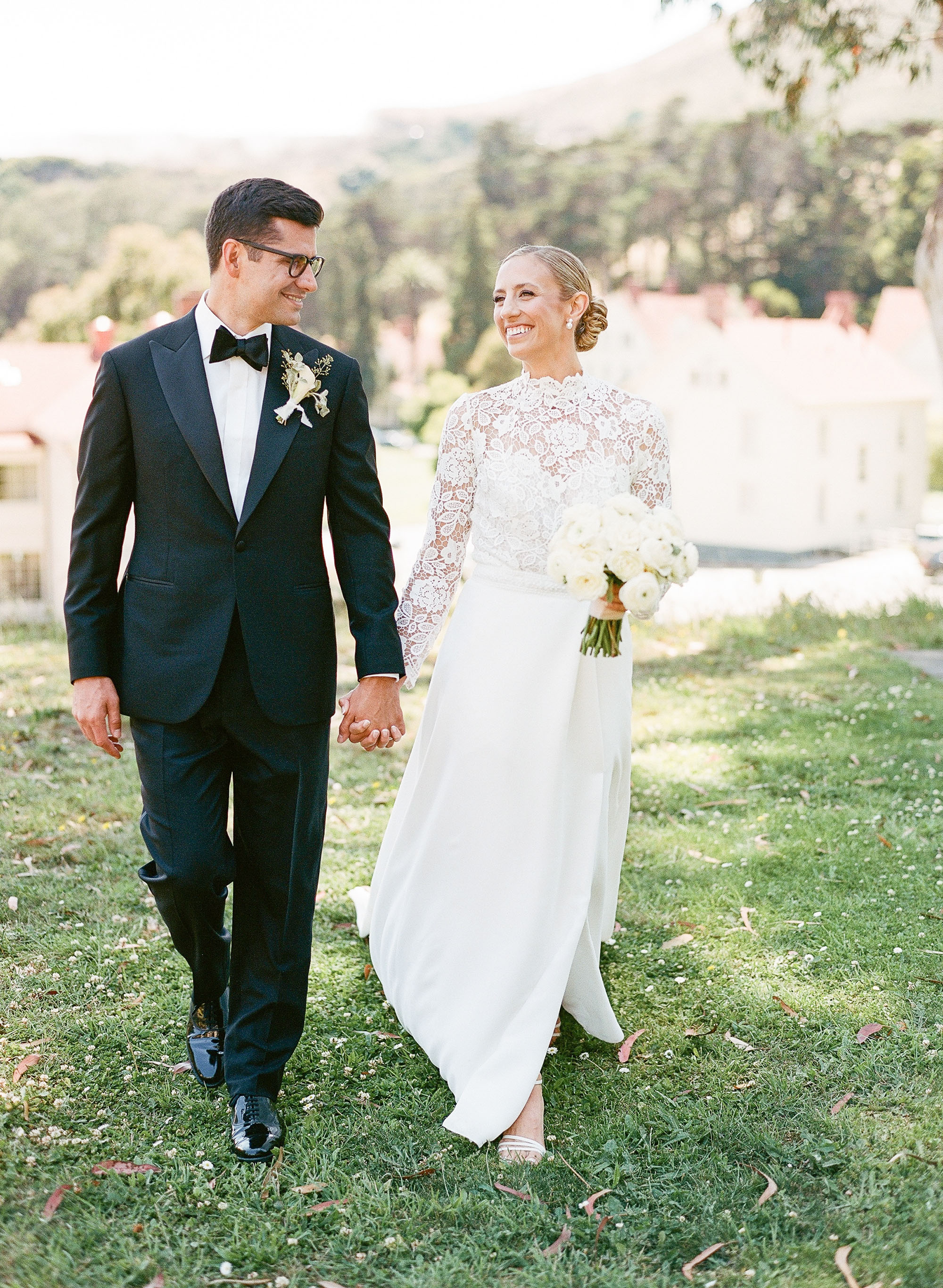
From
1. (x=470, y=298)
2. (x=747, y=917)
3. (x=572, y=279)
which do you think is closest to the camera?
(x=572, y=279)

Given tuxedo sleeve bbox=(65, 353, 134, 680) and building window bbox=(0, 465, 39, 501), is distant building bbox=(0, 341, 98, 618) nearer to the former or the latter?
building window bbox=(0, 465, 39, 501)

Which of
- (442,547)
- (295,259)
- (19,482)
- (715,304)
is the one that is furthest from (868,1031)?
(715,304)

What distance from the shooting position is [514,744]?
3809 millimetres

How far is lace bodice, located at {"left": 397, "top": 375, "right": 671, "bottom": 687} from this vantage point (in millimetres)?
3865

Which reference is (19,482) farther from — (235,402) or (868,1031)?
(868,1031)

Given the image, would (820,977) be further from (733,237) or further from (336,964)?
(733,237)

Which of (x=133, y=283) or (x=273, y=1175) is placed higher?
(x=133, y=283)

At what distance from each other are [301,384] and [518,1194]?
2.20 meters

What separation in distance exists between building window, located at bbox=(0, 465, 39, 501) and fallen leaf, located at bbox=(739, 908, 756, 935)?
22.7m

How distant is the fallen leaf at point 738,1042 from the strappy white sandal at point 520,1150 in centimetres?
83

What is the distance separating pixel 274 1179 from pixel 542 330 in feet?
8.39

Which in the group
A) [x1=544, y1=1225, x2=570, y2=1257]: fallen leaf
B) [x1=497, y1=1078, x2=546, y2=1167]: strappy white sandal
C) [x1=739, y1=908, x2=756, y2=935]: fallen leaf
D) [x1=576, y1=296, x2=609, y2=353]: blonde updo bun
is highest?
[x1=576, y1=296, x2=609, y2=353]: blonde updo bun

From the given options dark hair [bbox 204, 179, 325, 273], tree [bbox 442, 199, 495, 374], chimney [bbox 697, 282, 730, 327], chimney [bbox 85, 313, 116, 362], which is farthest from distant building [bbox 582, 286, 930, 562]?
dark hair [bbox 204, 179, 325, 273]

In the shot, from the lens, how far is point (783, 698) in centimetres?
872
